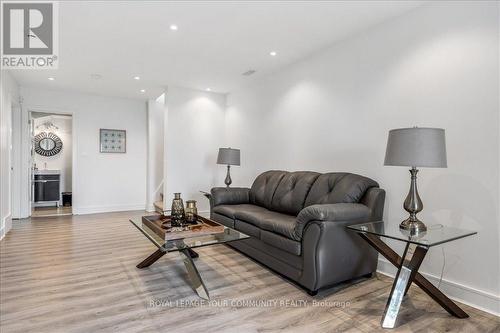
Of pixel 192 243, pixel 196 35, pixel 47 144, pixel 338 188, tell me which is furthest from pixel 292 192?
pixel 47 144

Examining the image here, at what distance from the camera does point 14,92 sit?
5000mm

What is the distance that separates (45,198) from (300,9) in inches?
287

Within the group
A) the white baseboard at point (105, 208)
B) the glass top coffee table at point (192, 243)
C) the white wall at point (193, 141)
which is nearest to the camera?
the glass top coffee table at point (192, 243)

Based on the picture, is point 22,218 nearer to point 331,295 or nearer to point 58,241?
point 58,241

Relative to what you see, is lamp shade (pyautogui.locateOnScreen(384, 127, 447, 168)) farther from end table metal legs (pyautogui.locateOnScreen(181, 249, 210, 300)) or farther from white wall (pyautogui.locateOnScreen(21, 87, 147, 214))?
white wall (pyautogui.locateOnScreen(21, 87, 147, 214))

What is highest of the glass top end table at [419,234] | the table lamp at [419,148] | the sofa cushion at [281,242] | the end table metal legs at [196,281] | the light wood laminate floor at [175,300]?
the table lamp at [419,148]

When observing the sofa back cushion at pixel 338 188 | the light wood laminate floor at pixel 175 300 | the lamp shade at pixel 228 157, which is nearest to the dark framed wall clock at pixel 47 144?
the light wood laminate floor at pixel 175 300

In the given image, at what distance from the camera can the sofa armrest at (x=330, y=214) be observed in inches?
91.4

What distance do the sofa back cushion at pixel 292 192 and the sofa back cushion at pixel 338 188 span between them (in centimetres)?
9

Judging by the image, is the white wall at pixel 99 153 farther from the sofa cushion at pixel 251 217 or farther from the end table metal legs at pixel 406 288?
the end table metal legs at pixel 406 288

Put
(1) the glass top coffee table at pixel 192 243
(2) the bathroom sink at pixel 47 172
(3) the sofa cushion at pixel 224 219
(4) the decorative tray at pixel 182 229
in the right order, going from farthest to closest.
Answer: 1. (2) the bathroom sink at pixel 47 172
2. (3) the sofa cushion at pixel 224 219
3. (4) the decorative tray at pixel 182 229
4. (1) the glass top coffee table at pixel 192 243
